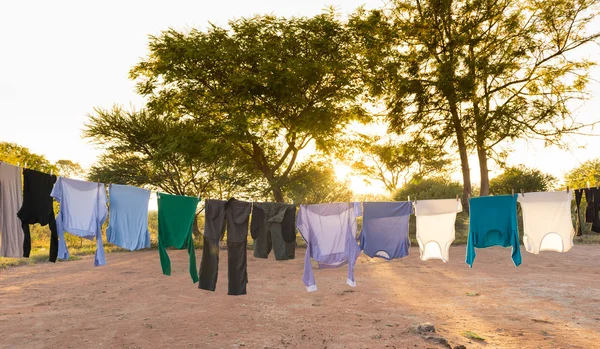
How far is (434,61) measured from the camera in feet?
76.6

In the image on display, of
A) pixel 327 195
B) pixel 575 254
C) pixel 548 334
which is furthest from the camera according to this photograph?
pixel 327 195

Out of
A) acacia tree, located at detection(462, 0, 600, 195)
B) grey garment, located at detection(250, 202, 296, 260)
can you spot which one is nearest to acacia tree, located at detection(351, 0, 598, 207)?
acacia tree, located at detection(462, 0, 600, 195)

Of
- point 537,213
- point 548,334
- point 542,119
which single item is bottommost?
point 548,334

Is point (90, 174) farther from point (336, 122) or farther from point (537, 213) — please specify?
point (537, 213)

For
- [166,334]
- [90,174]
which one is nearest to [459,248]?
[166,334]

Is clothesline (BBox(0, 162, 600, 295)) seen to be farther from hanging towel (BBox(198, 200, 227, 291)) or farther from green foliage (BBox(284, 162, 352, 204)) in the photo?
green foliage (BBox(284, 162, 352, 204))

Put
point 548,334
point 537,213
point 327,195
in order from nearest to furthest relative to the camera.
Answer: point 548,334
point 537,213
point 327,195

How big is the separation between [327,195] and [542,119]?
A: 554 inches

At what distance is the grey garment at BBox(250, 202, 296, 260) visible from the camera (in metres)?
10.1

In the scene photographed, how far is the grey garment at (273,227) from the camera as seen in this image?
10.1 metres

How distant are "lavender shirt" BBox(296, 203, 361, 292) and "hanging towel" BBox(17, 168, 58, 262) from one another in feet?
16.0

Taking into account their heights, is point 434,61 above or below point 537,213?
above

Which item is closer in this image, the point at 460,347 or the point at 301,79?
the point at 460,347

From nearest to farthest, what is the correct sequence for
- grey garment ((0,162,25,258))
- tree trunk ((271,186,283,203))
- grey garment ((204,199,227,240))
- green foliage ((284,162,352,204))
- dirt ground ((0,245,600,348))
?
grey garment ((0,162,25,258)), dirt ground ((0,245,600,348)), grey garment ((204,199,227,240)), tree trunk ((271,186,283,203)), green foliage ((284,162,352,204))
